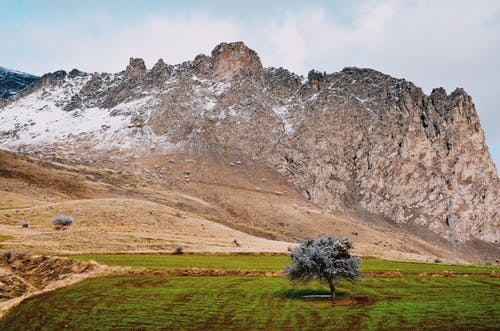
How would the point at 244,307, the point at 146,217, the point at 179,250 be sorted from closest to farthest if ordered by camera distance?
the point at 244,307 → the point at 179,250 → the point at 146,217

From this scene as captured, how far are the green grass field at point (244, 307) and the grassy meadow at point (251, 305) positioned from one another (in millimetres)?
56

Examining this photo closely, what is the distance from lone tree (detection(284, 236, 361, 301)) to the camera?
38.0 m

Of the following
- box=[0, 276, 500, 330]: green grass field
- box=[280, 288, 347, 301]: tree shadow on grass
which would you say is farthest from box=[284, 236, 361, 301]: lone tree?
box=[0, 276, 500, 330]: green grass field

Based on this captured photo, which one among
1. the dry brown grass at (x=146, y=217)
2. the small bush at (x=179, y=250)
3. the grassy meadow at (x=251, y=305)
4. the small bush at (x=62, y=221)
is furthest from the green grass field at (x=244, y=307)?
the small bush at (x=62, y=221)

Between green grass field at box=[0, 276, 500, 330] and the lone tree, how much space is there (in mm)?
1912

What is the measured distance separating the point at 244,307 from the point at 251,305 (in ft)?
2.92

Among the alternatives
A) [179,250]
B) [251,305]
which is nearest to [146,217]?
[179,250]

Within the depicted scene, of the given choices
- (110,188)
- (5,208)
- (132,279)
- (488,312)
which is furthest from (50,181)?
(488,312)

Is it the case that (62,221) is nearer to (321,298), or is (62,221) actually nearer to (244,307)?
(321,298)

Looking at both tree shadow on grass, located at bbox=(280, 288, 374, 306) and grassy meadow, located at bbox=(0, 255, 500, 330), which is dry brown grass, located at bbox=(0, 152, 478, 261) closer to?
grassy meadow, located at bbox=(0, 255, 500, 330)

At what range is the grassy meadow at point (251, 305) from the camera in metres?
29.2

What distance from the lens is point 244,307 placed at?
3384cm

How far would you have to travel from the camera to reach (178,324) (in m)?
29.4

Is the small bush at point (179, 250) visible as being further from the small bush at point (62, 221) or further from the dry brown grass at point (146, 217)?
the small bush at point (62, 221)
